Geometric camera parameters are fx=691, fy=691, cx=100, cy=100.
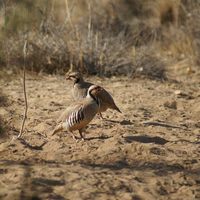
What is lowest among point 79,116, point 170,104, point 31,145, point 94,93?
point 170,104

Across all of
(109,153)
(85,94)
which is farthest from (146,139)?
(85,94)

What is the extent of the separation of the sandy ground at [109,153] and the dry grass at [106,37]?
1224 mm

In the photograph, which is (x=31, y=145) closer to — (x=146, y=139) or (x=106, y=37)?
(x=146, y=139)

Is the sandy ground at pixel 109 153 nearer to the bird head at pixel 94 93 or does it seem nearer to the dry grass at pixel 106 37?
the bird head at pixel 94 93

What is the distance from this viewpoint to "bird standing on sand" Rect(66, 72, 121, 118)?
904 centimetres

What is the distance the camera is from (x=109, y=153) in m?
7.68

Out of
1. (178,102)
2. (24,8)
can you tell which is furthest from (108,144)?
(178,102)

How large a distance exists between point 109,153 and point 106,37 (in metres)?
6.30

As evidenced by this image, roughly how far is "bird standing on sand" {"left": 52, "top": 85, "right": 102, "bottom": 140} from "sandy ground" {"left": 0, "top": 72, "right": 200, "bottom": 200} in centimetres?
18

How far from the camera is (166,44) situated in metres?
16.2

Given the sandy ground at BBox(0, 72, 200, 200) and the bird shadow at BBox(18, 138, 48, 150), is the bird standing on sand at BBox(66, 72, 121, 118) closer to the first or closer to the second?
the sandy ground at BBox(0, 72, 200, 200)

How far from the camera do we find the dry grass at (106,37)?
40.1 feet

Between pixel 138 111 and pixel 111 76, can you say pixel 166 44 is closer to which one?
pixel 111 76

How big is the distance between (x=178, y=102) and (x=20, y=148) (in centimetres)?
370
